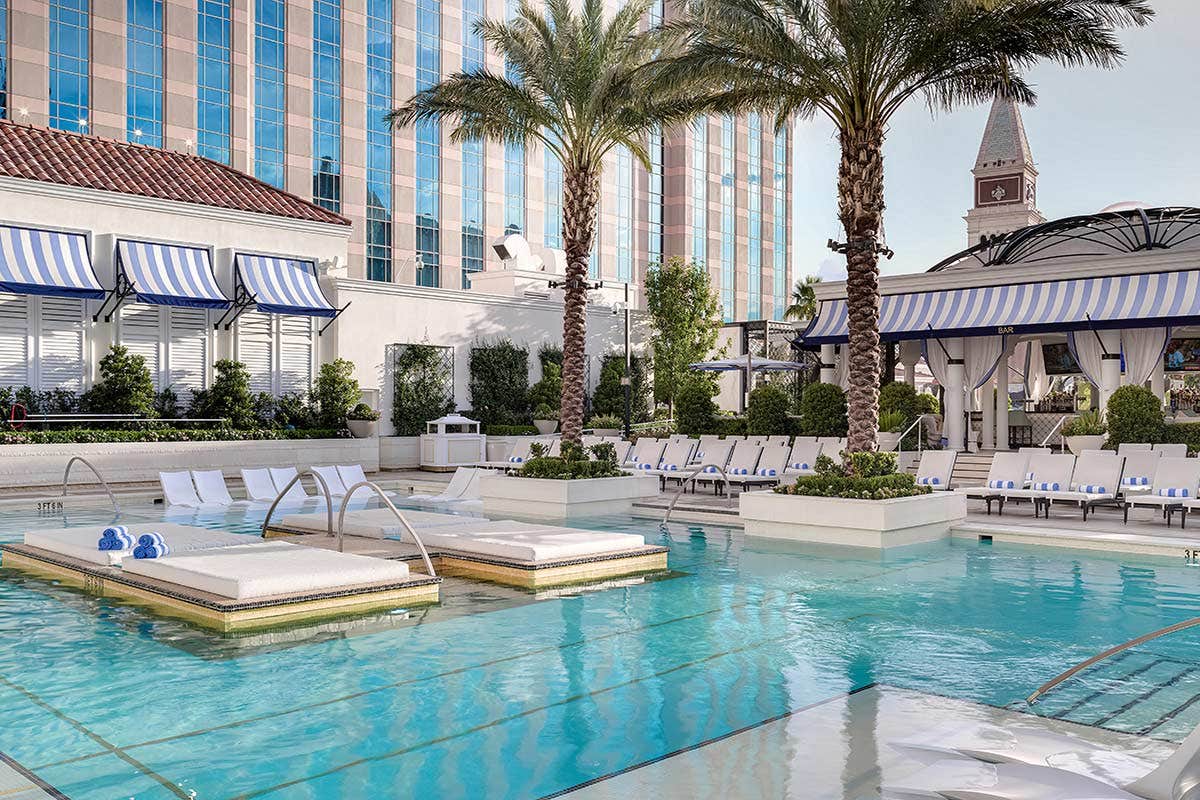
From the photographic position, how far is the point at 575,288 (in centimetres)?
1983

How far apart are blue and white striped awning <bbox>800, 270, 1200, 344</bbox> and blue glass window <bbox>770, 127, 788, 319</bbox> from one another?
168ft

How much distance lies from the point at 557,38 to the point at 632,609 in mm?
12754

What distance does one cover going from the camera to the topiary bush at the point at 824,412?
2477cm

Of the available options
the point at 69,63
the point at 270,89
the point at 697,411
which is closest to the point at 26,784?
the point at 697,411

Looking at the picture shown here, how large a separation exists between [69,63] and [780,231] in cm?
5302

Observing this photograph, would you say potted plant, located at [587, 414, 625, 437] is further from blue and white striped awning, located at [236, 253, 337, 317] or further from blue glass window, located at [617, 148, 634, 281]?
blue glass window, located at [617, 148, 634, 281]

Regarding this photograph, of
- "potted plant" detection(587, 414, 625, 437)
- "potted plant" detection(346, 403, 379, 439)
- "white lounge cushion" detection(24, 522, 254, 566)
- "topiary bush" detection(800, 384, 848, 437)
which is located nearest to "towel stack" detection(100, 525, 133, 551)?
"white lounge cushion" detection(24, 522, 254, 566)

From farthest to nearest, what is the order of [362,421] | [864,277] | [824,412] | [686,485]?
1. [362,421]
2. [824,412]
3. [686,485]
4. [864,277]

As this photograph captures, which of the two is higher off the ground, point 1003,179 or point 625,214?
point 1003,179

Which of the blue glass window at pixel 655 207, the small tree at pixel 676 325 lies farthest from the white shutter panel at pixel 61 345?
the blue glass window at pixel 655 207

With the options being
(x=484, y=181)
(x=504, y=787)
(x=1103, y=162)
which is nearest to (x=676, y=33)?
(x=504, y=787)

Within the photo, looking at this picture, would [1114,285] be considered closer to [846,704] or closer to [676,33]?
[676,33]

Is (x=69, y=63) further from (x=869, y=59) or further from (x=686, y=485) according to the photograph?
(x=869, y=59)

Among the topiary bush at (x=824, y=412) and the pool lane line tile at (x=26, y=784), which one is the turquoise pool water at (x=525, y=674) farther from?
the topiary bush at (x=824, y=412)
